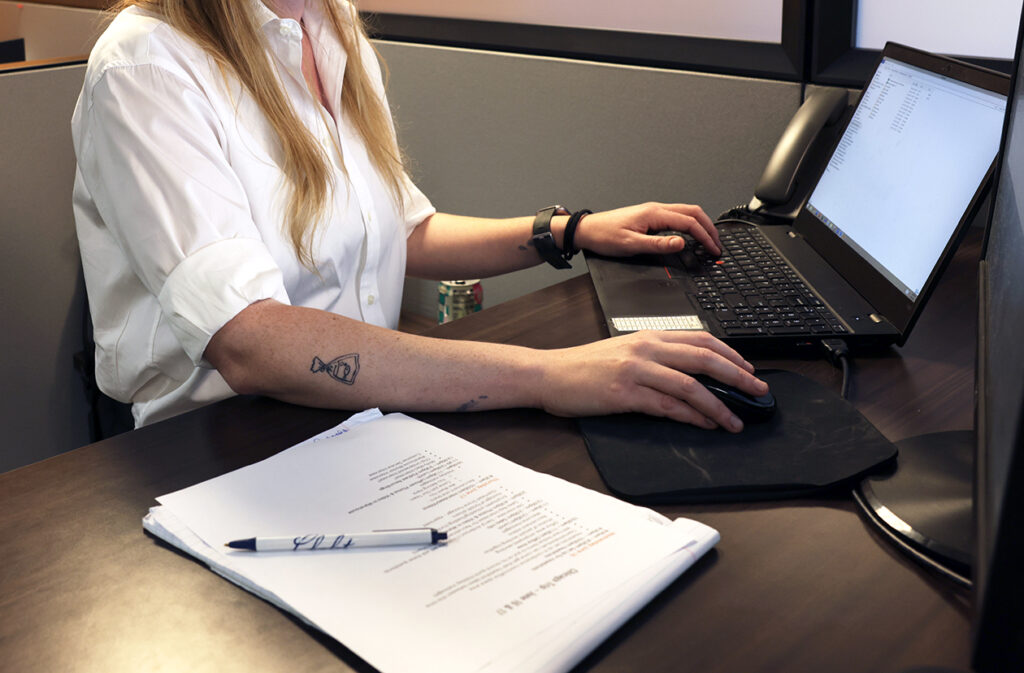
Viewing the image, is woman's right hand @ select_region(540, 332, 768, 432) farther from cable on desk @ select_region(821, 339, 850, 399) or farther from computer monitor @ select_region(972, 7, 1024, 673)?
computer monitor @ select_region(972, 7, 1024, 673)

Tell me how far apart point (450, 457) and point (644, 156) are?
3.31 ft

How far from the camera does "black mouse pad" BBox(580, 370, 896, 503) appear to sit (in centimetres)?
65

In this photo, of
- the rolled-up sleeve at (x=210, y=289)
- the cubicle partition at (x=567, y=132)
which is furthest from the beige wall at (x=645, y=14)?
the rolled-up sleeve at (x=210, y=289)

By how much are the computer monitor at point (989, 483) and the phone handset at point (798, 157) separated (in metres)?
0.43

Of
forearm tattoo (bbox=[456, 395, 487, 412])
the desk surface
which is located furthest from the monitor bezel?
forearm tattoo (bbox=[456, 395, 487, 412])

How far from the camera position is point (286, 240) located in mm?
1016

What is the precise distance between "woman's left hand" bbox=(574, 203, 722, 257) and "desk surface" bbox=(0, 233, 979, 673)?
37cm

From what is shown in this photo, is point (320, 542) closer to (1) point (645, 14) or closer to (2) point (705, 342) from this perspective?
(2) point (705, 342)

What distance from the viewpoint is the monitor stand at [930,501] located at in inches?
22.5

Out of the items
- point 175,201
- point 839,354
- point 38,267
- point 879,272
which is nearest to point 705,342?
point 839,354

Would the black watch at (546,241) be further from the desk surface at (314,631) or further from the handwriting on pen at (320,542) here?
the handwriting on pen at (320,542)

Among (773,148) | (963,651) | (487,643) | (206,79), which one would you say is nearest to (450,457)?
(487,643)

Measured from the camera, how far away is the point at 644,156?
1584 mm

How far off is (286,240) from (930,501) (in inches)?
27.9
